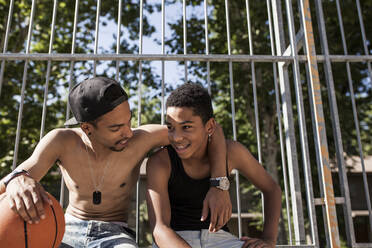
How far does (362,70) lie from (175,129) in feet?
23.6

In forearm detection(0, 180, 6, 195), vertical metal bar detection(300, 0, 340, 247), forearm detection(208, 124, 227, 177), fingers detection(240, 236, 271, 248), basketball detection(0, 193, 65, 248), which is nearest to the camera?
basketball detection(0, 193, 65, 248)

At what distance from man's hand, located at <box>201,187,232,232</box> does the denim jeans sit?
0.15 meters

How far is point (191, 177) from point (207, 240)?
1.37 ft

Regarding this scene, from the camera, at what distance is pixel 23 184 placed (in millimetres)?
1685

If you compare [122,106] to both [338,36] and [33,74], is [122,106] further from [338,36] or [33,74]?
[338,36]

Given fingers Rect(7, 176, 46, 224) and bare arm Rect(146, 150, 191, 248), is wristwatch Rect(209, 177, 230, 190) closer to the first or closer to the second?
bare arm Rect(146, 150, 191, 248)

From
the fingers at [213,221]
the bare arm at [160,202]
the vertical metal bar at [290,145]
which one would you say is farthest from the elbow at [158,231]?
the vertical metal bar at [290,145]

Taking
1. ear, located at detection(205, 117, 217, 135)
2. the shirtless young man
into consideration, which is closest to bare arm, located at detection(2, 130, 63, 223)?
the shirtless young man

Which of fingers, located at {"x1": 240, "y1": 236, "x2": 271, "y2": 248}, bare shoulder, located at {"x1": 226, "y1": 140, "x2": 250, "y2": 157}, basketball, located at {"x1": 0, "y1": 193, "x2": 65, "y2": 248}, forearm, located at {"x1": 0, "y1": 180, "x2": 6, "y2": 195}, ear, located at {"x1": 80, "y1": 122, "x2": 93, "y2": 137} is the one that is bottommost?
fingers, located at {"x1": 240, "y1": 236, "x2": 271, "y2": 248}

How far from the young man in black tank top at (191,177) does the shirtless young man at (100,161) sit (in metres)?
0.16

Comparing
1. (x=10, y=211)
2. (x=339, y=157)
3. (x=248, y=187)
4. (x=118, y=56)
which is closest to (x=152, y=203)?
(x=10, y=211)

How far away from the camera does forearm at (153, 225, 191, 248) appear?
6.15 ft

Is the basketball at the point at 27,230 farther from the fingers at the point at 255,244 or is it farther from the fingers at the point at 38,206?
the fingers at the point at 255,244

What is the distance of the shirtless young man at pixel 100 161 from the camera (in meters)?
2.11
